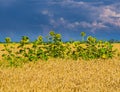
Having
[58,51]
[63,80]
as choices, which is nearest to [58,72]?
[63,80]

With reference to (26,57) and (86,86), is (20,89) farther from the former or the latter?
(26,57)

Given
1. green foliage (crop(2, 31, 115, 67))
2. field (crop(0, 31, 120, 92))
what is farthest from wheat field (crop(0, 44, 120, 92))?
green foliage (crop(2, 31, 115, 67))

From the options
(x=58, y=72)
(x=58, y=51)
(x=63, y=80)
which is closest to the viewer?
(x=63, y=80)

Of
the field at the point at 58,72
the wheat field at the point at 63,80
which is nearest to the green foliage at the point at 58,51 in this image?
the field at the point at 58,72

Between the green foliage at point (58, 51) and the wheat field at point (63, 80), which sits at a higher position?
the green foliage at point (58, 51)

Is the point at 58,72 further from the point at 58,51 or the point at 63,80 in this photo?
the point at 58,51

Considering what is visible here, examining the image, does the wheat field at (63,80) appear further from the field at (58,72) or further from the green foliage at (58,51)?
the green foliage at (58,51)

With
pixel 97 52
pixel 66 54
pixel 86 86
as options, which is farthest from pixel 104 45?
pixel 86 86

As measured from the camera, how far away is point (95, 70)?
1240cm

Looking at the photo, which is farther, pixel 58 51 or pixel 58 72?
pixel 58 51

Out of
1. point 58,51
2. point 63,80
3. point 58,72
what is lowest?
point 63,80

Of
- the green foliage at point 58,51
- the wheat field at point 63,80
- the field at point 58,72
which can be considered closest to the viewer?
the wheat field at point 63,80

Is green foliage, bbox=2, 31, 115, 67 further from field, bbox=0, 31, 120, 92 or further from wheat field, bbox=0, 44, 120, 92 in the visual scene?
wheat field, bbox=0, 44, 120, 92

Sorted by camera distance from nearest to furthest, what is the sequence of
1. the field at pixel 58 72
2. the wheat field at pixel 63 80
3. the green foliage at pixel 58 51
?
1. the wheat field at pixel 63 80
2. the field at pixel 58 72
3. the green foliage at pixel 58 51
